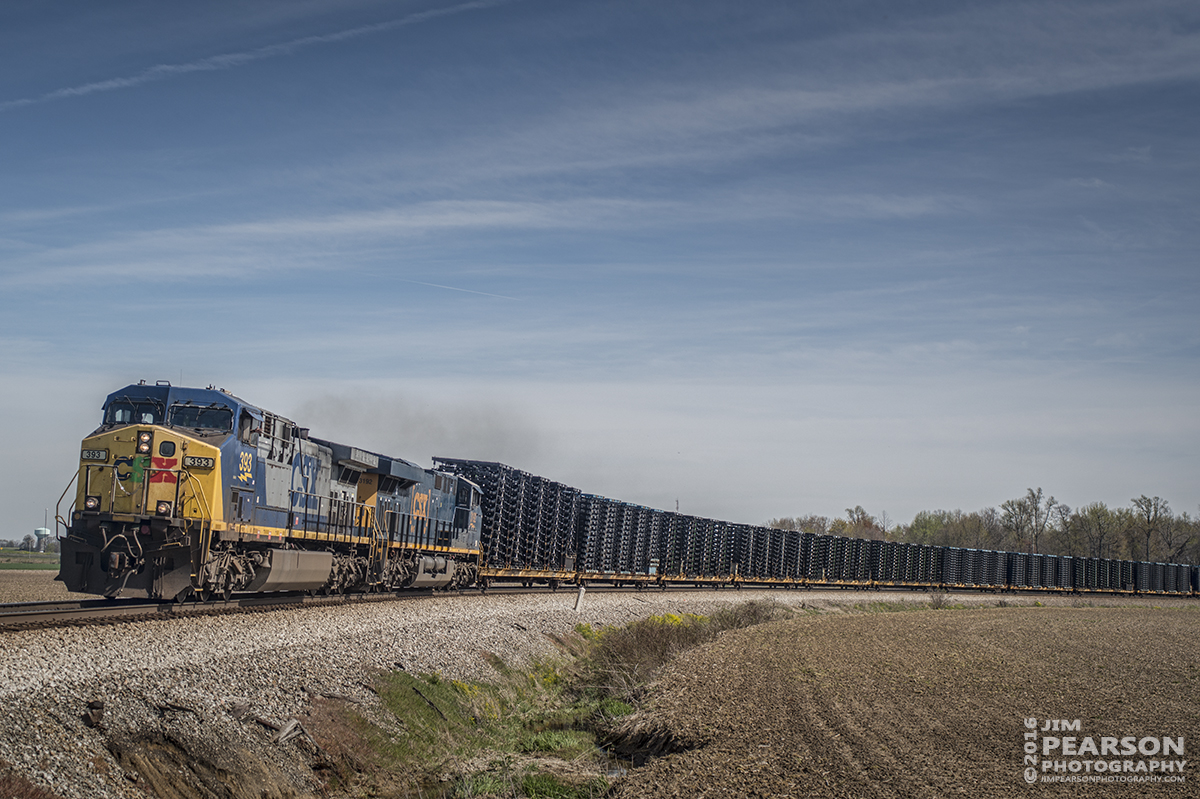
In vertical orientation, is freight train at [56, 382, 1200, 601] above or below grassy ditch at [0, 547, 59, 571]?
above

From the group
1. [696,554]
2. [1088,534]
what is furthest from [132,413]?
[1088,534]

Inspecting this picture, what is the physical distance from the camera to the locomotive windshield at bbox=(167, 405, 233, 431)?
16.0m

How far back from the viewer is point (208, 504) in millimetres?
14875

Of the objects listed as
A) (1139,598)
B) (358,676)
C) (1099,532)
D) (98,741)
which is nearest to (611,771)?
(358,676)

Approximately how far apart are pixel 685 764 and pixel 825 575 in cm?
4219

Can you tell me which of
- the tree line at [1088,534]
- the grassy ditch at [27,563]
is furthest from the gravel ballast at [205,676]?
the tree line at [1088,534]

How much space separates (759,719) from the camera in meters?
10.2

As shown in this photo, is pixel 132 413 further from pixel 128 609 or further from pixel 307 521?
pixel 307 521

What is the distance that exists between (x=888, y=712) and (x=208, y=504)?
1140 centimetres

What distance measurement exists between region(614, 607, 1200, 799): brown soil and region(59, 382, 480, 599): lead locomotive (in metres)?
8.27

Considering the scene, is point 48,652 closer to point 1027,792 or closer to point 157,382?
point 157,382

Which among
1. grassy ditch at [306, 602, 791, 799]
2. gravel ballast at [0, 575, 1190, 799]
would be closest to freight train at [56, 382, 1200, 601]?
gravel ballast at [0, 575, 1190, 799]

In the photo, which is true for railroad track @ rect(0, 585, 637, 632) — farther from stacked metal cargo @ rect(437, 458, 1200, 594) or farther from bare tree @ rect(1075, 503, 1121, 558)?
bare tree @ rect(1075, 503, 1121, 558)

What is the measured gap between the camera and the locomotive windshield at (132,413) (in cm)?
1577
